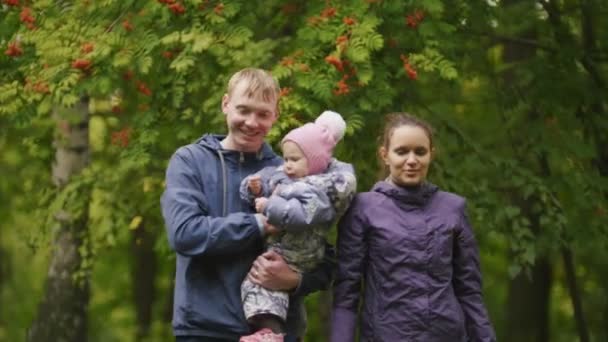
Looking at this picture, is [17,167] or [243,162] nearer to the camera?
[243,162]

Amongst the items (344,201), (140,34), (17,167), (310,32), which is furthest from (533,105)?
(17,167)

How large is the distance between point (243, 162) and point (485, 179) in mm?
4901

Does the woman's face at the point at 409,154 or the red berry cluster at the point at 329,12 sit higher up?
the red berry cluster at the point at 329,12

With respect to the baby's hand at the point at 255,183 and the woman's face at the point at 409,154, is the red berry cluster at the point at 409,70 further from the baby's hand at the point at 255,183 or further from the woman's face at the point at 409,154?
the baby's hand at the point at 255,183

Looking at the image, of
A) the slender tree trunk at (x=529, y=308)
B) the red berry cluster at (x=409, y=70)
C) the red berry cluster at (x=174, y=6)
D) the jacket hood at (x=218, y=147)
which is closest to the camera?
the jacket hood at (x=218, y=147)

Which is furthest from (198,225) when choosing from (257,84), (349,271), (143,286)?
(143,286)

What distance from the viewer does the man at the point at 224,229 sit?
4.35m

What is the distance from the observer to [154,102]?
8.79 m

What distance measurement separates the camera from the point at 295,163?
448 cm

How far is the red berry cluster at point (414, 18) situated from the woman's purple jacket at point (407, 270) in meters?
3.49

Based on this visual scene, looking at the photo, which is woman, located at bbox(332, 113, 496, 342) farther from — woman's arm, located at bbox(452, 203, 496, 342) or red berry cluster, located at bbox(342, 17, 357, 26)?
red berry cluster, located at bbox(342, 17, 357, 26)

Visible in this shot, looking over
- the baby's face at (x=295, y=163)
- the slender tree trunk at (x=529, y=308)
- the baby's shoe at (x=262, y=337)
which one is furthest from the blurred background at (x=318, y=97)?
the slender tree trunk at (x=529, y=308)

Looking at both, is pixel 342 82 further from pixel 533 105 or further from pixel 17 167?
pixel 17 167

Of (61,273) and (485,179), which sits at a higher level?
(485,179)
